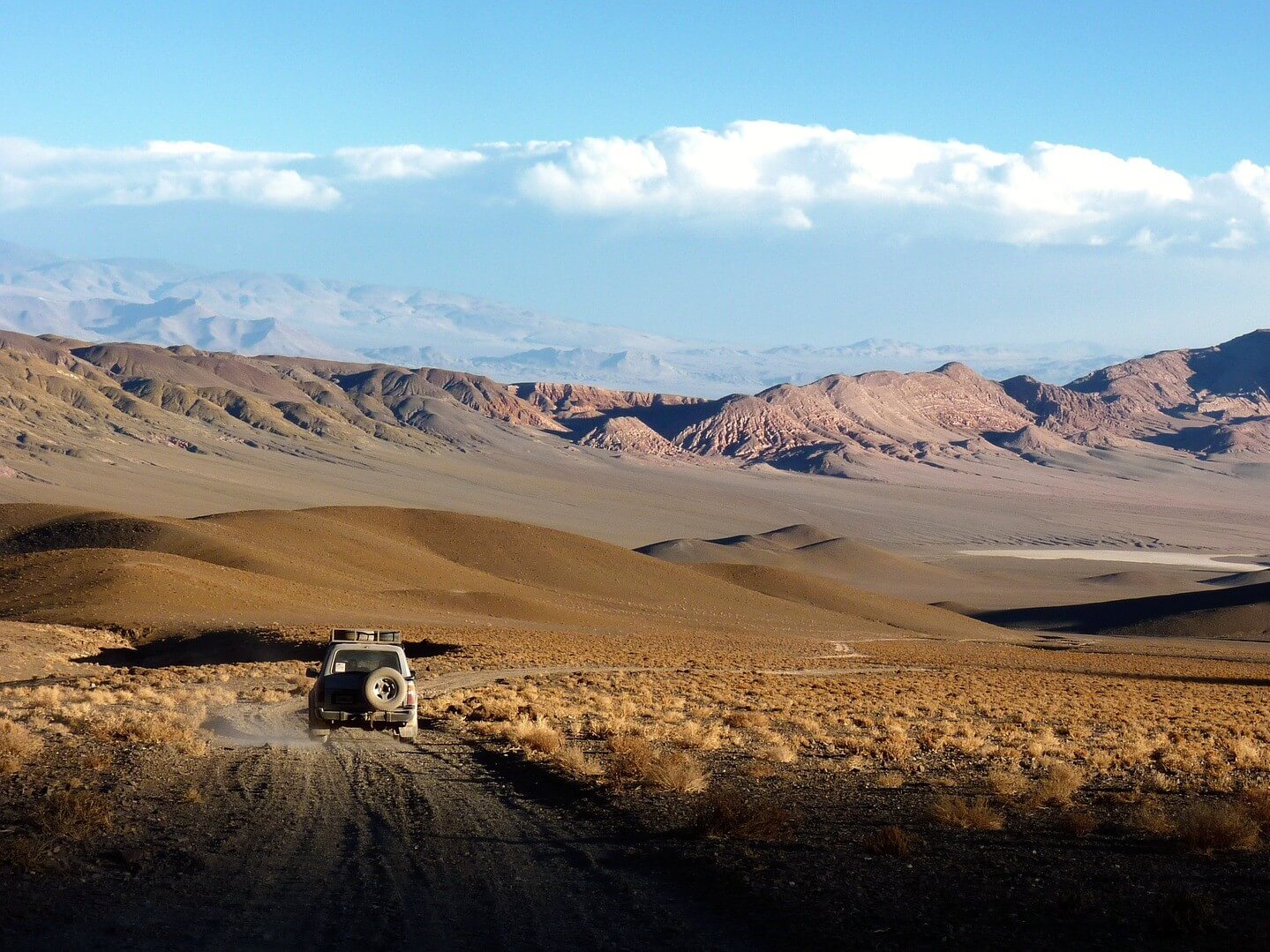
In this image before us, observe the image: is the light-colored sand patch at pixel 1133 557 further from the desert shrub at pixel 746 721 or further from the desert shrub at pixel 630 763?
the desert shrub at pixel 630 763

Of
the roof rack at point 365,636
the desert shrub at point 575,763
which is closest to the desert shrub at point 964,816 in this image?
the desert shrub at point 575,763

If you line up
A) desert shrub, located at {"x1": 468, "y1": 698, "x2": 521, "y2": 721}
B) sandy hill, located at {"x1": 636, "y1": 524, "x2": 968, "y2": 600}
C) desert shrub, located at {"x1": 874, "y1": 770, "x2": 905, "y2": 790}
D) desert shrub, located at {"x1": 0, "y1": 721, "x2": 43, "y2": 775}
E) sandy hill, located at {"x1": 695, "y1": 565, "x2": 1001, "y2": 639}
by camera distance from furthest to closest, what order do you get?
sandy hill, located at {"x1": 636, "y1": 524, "x2": 968, "y2": 600}, sandy hill, located at {"x1": 695, "y1": 565, "x2": 1001, "y2": 639}, desert shrub, located at {"x1": 468, "y1": 698, "x2": 521, "y2": 721}, desert shrub, located at {"x1": 874, "y1": 770, "x2": 905, "y2": 790}, desert shrub, located at {"x1": 0, "y1": 721, "x2": 43, "y2": 775}

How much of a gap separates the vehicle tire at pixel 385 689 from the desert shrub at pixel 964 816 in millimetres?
6827

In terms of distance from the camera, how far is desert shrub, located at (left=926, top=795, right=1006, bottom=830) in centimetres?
1100

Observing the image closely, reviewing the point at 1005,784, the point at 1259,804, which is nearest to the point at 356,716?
the point at 1005,784

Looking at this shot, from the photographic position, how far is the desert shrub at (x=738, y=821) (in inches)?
407

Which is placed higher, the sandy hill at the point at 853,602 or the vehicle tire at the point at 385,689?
the vehicle tire at the point at 385,689

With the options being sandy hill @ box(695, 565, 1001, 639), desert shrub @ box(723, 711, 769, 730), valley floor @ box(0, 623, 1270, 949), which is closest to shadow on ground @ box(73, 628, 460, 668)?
valley floor @ box(0, 623, 1270, 949)

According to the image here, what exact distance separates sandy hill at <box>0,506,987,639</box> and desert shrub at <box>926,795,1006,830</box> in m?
→ 33.1

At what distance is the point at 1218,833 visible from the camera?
32.8ft

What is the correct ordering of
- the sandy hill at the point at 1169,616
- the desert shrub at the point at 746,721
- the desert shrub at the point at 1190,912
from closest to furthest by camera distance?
the desert shrub at the point at 1190,912 → the desert shrub at the point at 746,721 → the sandy hill at the point at 1169,616

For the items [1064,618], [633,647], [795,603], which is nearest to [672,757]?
[633,647]

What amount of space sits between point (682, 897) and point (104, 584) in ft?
143

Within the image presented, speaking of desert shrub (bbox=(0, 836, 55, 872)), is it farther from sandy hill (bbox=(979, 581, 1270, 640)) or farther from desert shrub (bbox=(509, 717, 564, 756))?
sandy hill (bbox=(979, 581, 1270, 640))
